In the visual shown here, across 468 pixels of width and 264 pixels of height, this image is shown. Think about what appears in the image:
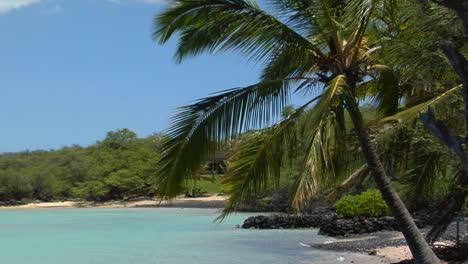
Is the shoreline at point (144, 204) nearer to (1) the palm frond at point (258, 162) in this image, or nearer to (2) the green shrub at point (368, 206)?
(2) the green shrub at point (368, 206)

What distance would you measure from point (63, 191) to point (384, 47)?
47438 mm

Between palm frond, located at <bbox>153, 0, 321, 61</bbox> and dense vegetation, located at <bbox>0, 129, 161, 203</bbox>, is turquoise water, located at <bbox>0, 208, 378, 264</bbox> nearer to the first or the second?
palm frond, located at <bbox>153, 0, 321, 61</bbox>

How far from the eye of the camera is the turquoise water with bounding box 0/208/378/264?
51.8 ft

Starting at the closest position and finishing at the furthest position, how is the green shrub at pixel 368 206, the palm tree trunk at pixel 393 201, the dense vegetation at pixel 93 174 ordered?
1. the palm tree trunk at pixel 393 201
2. the green shrub at pixel 368 206
3. the dense vegetation at pixel 93 174

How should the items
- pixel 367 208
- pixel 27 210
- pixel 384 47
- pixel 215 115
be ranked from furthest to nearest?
1. pixel 27 210
2. pixel 367 208
3. pixel 384 47
4. pixel 215 115

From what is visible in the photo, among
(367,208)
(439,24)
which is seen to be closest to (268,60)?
(439,24)

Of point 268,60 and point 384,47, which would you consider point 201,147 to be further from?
point 384,47

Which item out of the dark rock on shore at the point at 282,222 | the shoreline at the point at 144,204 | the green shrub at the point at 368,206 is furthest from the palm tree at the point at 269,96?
the shoreline at the point at 144,204

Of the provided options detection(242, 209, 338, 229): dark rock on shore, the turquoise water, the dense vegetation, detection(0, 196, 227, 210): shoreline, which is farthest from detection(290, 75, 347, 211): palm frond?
the dense vegetation

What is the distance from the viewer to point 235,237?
68.7 ft

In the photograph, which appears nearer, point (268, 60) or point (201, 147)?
point (201, 147)

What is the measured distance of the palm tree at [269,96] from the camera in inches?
238

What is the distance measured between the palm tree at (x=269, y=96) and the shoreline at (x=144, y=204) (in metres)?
32.2

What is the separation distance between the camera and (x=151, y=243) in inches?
799
